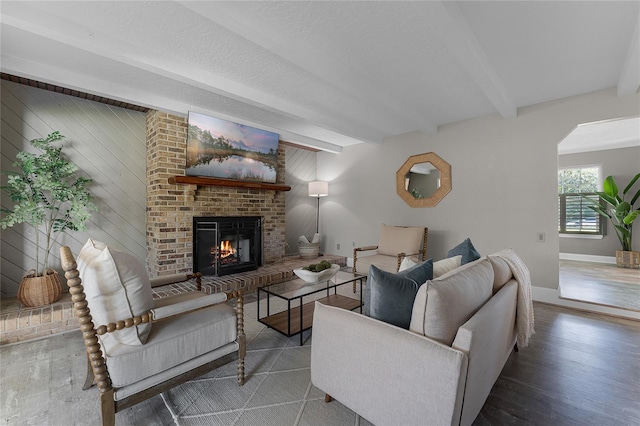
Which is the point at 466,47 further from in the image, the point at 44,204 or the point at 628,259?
the point at 628,259

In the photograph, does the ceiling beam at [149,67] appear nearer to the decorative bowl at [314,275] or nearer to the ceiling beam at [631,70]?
the decorative bowl at [314,275]

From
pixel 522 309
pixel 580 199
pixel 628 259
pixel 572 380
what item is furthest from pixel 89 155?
pixel 580 199

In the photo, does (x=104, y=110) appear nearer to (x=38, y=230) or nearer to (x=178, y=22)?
(x=38, y=230)

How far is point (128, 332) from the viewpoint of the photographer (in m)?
1.37

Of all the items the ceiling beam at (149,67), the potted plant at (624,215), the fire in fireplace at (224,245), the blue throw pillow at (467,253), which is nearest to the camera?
the ceiling beam at (149,67)

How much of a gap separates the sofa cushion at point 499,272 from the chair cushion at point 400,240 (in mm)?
1930

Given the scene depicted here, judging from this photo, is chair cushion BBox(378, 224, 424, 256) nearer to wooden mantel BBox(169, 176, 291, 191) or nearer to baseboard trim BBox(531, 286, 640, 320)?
baseboard trim BBox(531, 286, 640, 320)

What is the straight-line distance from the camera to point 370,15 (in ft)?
6.04

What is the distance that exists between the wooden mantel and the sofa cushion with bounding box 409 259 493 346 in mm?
3180

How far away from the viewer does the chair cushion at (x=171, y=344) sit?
1.30 meters

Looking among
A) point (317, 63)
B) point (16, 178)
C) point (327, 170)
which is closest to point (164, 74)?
point (317, 63)

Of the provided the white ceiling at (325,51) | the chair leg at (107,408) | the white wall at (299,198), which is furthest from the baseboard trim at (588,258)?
the chair leg at (107,408)

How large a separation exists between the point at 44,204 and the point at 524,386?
15.1 ft

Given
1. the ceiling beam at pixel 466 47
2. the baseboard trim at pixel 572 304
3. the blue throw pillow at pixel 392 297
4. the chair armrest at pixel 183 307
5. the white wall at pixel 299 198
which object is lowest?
the baseboard trim at pixel 572 304
